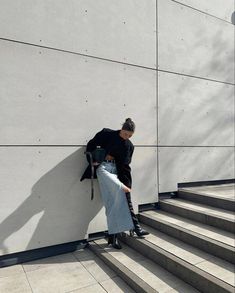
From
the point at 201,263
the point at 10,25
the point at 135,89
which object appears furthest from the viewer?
the point at 135,89

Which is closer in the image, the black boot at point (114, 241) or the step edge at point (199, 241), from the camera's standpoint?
the step edge at point (199, 241)

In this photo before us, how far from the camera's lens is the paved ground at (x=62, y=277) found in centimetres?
269

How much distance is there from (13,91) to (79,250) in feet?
7.30

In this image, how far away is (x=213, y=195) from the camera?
4.20 meters

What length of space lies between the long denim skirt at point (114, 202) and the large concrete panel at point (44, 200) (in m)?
0.33

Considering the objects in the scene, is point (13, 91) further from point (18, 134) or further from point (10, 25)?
point (10, 25)

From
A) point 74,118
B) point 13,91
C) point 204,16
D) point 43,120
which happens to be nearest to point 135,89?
point 74,118

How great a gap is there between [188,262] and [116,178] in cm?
130

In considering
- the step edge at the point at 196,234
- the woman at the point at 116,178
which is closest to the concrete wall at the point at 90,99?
the woman at the point at 116,178

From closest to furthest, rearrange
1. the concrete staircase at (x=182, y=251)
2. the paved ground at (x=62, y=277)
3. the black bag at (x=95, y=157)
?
the concrete staircase at (x=182, y=251)
the paved ground at (x=62, y=277)
the black bag at (x=95, y=157)

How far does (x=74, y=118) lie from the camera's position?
3.59 meters

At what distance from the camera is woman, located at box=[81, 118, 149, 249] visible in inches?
134

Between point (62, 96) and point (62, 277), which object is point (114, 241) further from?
point (62, 96)

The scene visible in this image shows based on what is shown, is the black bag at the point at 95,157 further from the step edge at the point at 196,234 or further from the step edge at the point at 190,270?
the step edge at the point at 196,234
